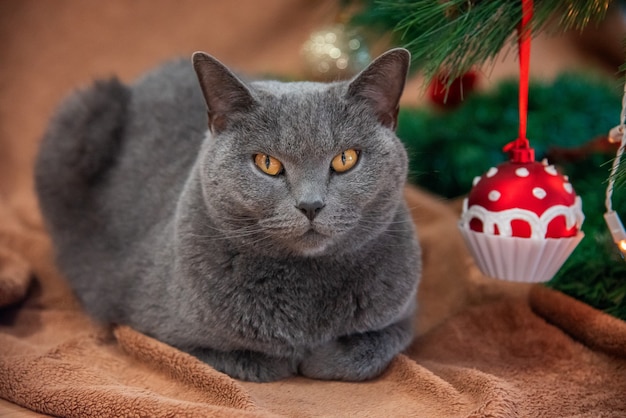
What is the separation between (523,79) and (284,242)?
17.0 inches

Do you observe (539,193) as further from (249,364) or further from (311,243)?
(249,364)

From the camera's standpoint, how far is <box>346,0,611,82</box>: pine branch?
935 millimetres

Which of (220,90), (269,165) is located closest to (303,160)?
(269,165)

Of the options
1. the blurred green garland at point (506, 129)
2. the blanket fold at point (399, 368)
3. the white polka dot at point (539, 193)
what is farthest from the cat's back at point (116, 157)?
the white polka dot at point (539, 193)

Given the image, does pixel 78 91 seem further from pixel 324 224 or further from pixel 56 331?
pixel 324 224

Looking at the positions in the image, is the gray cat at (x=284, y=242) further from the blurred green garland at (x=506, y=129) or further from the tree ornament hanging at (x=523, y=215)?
the blurred green garland at (x=506, y=129)

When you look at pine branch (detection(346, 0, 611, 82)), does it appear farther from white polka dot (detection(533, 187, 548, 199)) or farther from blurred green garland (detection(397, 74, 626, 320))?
blurred green garland (detection(397, 74, 626, 320))

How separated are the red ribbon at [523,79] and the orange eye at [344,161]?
0.93ft

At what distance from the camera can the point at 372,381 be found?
1.00m

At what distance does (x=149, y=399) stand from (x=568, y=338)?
693 mm

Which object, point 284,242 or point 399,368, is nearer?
point 284,242

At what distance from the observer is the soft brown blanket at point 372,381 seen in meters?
0.89

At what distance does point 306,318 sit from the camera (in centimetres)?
93

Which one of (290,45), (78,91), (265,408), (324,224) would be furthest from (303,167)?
(290,45)
